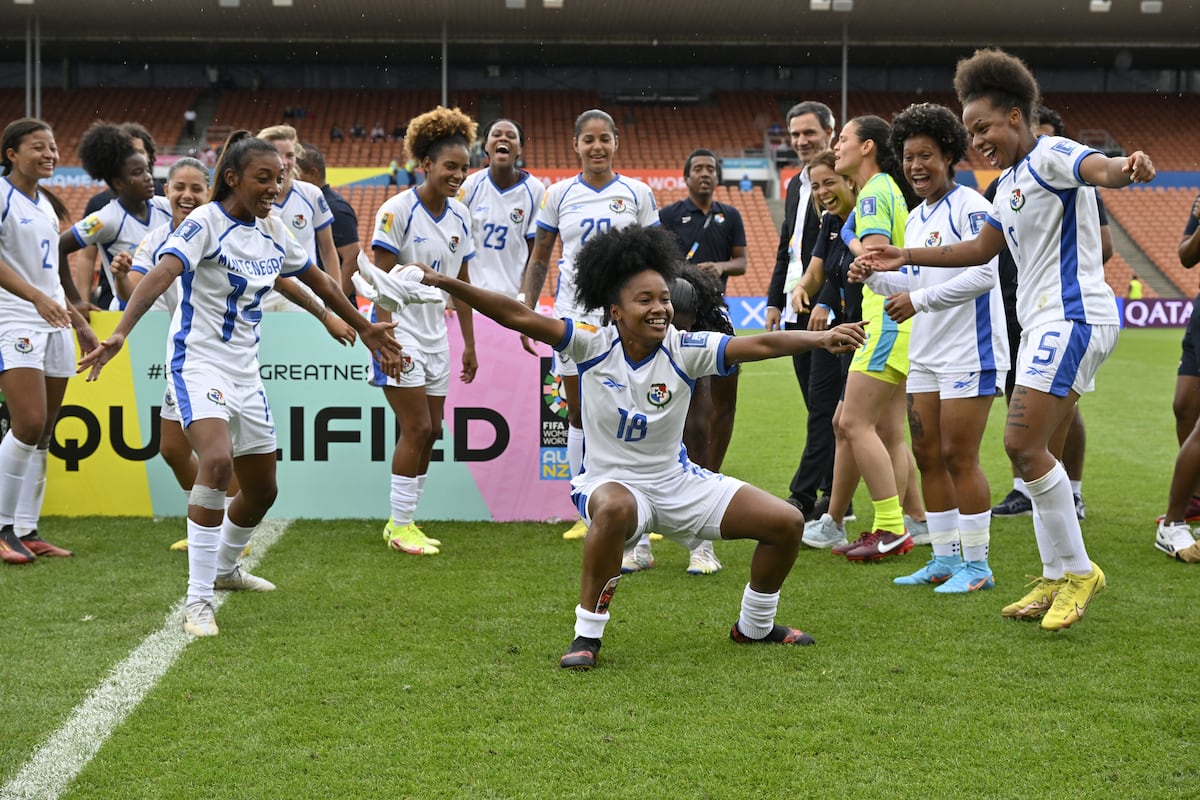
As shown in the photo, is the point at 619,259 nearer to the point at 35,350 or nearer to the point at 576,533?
the point at 576,533

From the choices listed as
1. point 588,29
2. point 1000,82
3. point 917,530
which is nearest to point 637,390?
point 1000,82

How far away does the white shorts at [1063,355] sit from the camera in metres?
4.40

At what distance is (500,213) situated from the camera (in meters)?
7.12

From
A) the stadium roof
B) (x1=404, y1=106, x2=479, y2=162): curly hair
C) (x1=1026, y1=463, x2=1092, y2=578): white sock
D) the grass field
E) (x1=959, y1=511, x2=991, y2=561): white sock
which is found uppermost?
the stadium roof

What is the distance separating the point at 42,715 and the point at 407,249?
3329 mm

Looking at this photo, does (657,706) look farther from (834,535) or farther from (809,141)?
(809,141)

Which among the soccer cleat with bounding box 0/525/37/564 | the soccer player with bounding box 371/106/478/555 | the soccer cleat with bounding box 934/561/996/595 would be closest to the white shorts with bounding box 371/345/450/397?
the soccer player with bounding box 371/106/478/555

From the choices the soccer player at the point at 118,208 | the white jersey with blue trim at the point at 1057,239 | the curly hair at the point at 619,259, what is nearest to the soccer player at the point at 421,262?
the soccer player at the point at 118,208

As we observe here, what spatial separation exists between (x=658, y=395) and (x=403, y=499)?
239 cm

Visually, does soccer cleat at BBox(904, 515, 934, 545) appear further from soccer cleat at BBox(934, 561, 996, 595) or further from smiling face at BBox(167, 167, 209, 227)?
smiling face at BBox(167, 167, 209, 227)

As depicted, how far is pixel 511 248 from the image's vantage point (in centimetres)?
716

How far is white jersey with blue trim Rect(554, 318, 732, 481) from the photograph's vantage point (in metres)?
4.32

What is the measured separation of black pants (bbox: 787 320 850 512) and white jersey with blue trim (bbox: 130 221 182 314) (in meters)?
3.61

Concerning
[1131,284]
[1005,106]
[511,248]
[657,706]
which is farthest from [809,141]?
[1131,284]
